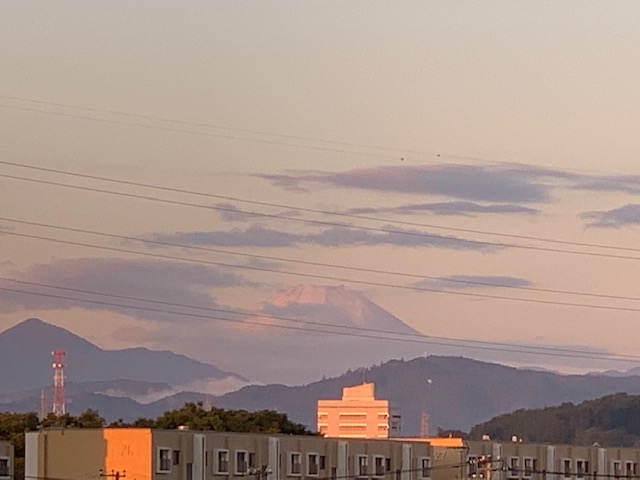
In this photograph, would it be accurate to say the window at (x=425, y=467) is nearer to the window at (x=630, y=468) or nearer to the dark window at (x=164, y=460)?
the window at (x=630, y=468)

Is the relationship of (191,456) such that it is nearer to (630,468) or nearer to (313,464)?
(313,464)

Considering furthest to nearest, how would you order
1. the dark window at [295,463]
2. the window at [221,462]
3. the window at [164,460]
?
the dark window at [295,463], the window at [221,462], the window at [164,460]

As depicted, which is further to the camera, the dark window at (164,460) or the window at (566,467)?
the window at (566,467)

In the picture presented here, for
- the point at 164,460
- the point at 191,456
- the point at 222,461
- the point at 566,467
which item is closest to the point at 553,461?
the point at 566,467

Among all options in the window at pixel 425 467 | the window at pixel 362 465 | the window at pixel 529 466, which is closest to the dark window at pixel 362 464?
the window at pixel 362 465

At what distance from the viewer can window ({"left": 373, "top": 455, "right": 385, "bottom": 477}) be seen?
138875mm

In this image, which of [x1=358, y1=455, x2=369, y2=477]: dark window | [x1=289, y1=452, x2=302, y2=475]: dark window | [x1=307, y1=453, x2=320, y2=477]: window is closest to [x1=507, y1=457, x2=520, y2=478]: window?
[x1=358, y1=455, x2=369, y2=477]: dark window

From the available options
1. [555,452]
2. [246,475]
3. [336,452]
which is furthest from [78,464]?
[555,452]

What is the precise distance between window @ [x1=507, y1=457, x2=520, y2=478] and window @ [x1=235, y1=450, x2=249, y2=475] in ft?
119

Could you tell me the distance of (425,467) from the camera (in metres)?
144

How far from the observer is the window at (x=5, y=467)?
121750mm

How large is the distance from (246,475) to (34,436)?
14.7 meters

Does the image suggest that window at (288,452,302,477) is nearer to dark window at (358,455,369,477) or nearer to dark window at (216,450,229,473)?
dark window at (358,455,369,477)

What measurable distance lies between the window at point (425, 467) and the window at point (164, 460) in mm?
31184
